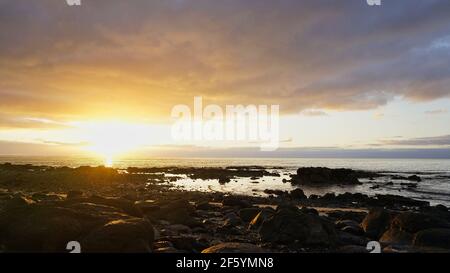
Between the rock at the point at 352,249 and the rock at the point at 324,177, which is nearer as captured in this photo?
the rock at the point at 352,249

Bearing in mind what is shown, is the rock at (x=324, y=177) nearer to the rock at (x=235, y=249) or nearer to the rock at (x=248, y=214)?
the rock at (x=248, y=214)

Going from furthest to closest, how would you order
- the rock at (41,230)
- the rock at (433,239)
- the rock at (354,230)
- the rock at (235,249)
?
the rock at (354,230) → the rock at (433,239) → the rock at (41,230) → the rock at (235,249)

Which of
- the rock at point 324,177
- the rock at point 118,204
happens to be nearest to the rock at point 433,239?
the rock at point 118,204

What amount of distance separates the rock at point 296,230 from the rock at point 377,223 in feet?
8.98

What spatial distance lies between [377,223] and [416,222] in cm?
190

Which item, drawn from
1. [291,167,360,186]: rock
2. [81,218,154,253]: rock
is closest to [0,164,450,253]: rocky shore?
[81,218,154,253]: rock

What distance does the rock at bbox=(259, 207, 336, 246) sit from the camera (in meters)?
13.6

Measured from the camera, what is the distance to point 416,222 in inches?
583

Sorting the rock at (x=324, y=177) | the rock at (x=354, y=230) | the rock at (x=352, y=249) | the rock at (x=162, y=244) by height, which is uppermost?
the rock at (x=162, y=244)

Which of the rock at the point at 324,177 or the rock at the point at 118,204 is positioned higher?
the rock at the point at 118,204

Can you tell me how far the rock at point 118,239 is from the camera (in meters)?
10.0
